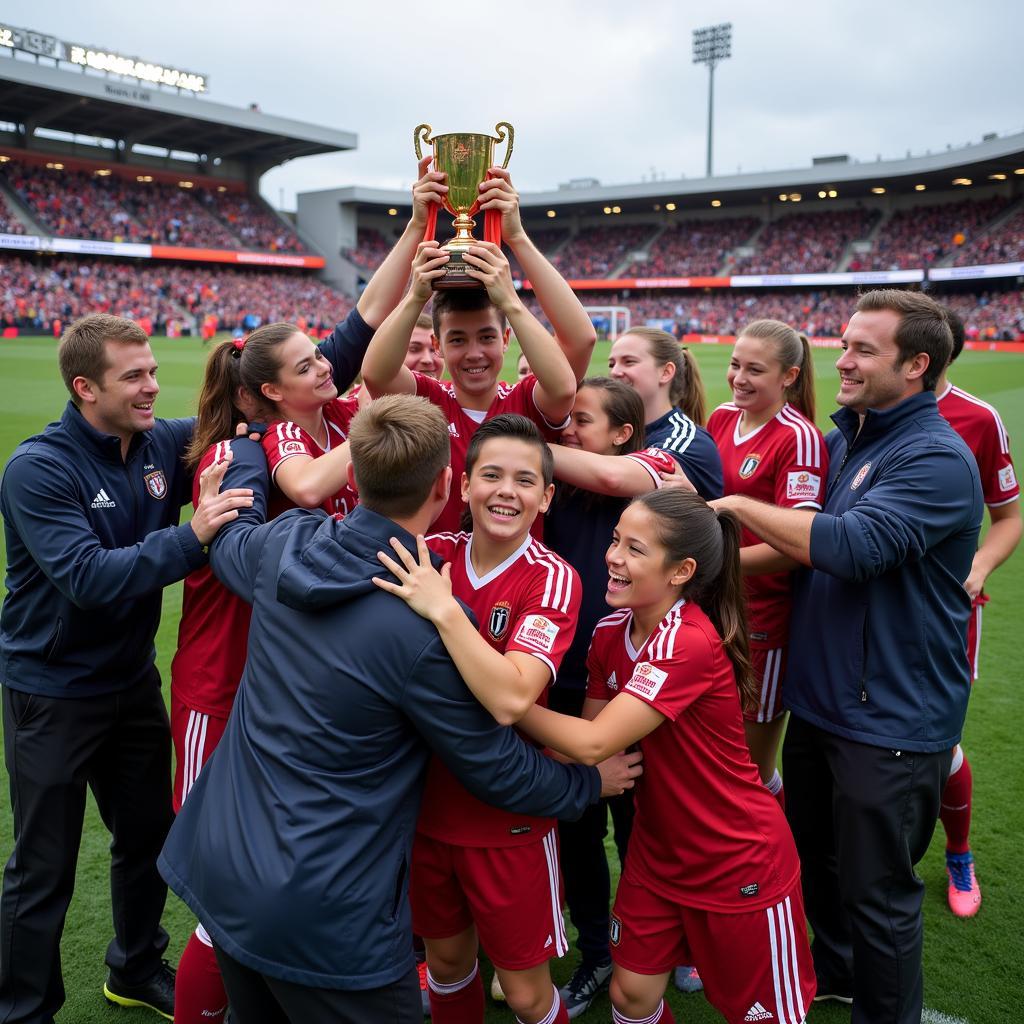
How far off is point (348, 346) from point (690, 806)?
2035 mm

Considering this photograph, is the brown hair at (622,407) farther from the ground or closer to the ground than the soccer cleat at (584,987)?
farther from the ground

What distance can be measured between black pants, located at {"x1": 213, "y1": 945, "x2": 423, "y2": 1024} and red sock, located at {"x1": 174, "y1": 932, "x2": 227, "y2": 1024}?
56 cm

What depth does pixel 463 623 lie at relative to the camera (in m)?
2.07

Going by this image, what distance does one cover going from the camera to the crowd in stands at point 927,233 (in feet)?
157

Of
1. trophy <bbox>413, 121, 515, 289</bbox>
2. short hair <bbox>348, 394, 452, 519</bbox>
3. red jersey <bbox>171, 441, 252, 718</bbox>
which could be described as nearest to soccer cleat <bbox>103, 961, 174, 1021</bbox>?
red jersey <bbox>171, 441, 252, 718</bbox>

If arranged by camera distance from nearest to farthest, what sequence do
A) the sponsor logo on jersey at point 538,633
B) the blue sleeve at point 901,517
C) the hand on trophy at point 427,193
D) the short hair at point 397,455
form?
the short hair at point 397,455 → the sponsor logo on jersey at point 538,633 → the blue sleeve at point 901,517 → the hand on trophy at point 427,193

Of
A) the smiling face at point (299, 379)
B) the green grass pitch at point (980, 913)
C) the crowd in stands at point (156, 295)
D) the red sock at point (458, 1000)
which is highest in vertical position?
the crowd in stands at point (156, 295)

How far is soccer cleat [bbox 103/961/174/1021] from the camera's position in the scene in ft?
10.7

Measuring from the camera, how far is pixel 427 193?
2986mm

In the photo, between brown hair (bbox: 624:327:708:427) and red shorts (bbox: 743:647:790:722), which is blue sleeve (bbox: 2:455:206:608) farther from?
red shorts (bbox: 743:647:790:722)

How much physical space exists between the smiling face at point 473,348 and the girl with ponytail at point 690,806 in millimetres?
879

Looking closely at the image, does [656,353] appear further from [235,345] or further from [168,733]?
[168,733]

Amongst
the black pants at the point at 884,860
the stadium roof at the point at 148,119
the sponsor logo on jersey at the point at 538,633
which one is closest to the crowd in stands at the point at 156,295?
the stadium roof at the point at 148,119

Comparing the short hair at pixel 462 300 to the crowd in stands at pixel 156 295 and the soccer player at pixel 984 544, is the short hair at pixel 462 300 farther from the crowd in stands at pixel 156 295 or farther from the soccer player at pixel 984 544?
the crowd in stands at pixel 156 295
